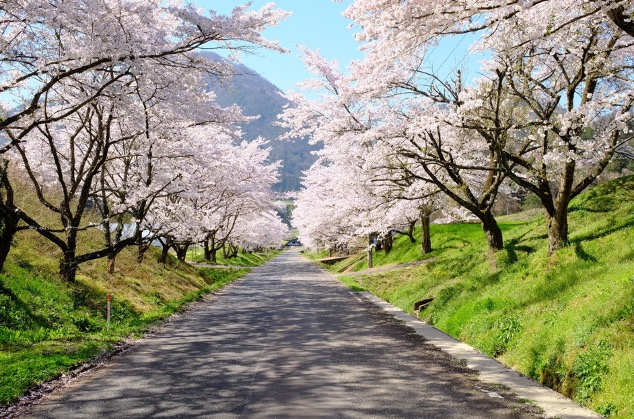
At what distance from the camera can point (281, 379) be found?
25.2 feet

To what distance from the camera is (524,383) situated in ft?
24.7

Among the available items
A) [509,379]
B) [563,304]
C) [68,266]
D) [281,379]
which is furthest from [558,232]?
[68,266]

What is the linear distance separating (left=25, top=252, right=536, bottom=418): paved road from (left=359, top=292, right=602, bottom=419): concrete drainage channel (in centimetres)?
32

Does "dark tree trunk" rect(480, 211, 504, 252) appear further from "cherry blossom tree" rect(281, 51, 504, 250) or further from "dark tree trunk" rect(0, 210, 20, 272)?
"dark tree trunk" rect(0, 210, 20, 272)

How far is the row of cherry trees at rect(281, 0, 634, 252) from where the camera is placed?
7.58 meters

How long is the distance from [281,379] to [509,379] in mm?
3468

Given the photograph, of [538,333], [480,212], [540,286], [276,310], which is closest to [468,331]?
[540,286]

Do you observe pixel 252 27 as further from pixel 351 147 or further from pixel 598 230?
pixel 598 230

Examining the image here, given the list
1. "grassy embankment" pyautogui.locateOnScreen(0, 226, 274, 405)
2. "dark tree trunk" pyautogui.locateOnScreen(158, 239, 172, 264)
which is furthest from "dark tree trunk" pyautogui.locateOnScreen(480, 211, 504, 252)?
"dark tree trunk" pyautogui.locateOnScreen(158, 239, 172, 264)

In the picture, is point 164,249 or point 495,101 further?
point 164,249

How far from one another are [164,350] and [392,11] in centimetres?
755

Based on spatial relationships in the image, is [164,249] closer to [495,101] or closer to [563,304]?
[495,101]

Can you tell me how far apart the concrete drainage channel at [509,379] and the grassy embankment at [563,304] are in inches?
8.2

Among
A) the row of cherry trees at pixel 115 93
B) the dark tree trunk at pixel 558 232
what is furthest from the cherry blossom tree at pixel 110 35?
the dark tree trunk at pixel 558 232
